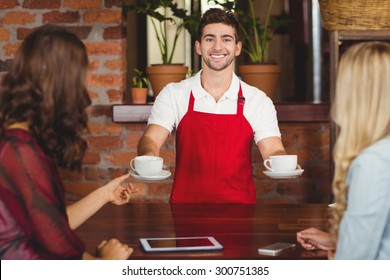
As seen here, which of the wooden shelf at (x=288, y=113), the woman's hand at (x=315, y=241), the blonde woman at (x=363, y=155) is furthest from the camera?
the wooden shelf at (x=288, y=113)

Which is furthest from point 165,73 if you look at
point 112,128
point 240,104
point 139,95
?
point 240,104

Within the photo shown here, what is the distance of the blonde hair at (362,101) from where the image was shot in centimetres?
151

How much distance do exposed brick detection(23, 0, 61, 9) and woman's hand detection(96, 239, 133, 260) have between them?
1.94 metres

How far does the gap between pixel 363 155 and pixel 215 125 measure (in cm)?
140

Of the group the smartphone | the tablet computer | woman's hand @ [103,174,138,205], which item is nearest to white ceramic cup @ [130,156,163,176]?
woman's hand @ [103,174,138,205]

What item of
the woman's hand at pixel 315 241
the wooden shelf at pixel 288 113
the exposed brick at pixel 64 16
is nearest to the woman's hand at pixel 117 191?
the woman's hand at pixel 315 241

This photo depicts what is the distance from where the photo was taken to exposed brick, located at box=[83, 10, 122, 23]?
343 cm

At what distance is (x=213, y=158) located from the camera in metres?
2.80

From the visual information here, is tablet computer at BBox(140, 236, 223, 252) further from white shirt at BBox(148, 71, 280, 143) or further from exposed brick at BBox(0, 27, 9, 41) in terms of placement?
exposed brick at BBox(0, 27, 9, 41)

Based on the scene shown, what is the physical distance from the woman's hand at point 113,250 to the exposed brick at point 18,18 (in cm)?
195

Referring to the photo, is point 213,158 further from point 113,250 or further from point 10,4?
point 10,4

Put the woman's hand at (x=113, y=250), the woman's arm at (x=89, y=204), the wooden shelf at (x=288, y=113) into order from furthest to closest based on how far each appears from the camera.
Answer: the wooden shelf at (x=288, y=113)
the woman's arm at (x=89, y=204)
the woman's hand at (x=113, y=250)

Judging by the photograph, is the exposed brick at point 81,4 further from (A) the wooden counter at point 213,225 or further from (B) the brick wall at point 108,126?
(A) the wooden counter at point 213,225

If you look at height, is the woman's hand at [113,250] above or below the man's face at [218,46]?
below
